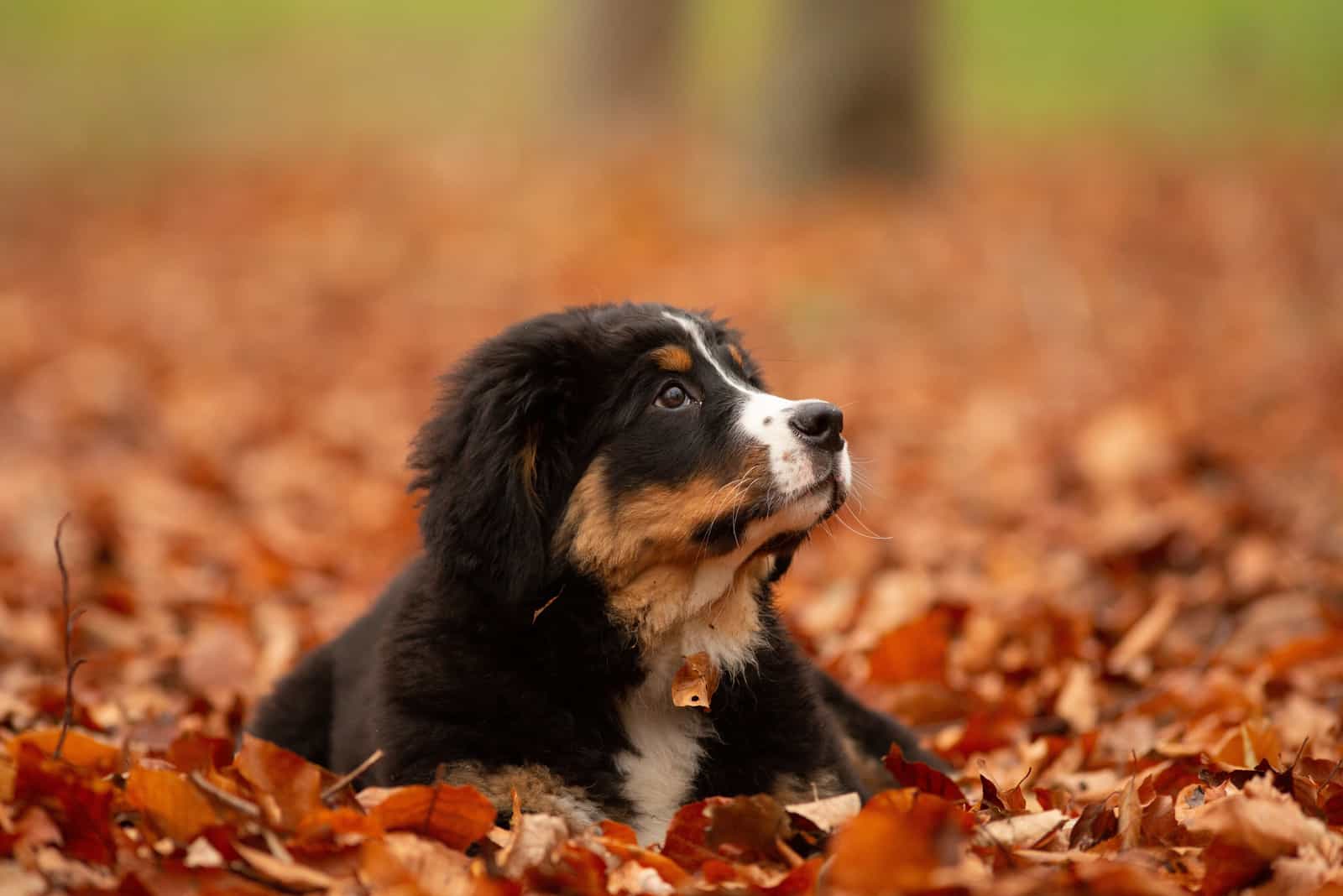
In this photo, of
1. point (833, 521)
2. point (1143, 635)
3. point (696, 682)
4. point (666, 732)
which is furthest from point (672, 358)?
point (1143, 635)

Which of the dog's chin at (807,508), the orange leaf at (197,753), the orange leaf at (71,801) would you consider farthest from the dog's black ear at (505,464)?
the orange leaf at (71,801)

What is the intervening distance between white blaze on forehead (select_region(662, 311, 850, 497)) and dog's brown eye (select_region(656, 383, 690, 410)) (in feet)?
0.55

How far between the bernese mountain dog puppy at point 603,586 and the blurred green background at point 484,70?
1098 centimetres

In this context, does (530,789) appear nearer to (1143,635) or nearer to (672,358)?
(672,358)

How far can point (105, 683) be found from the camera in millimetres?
5531

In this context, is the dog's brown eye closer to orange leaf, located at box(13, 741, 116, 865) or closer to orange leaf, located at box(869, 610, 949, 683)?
orange leaf, located at box(13, 741, 116, 865)

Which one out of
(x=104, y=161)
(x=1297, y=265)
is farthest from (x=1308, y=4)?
(x=104, y=161)

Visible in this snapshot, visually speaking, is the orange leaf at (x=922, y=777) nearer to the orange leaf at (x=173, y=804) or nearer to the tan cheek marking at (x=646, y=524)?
the tan cheek marking at (x=646, y=524)

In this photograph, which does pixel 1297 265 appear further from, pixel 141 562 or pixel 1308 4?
pixel 141 562

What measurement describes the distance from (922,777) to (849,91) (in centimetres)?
1065

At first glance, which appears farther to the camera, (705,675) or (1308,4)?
(1308,4)

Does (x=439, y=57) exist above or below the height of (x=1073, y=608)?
above

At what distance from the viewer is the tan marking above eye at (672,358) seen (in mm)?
4008

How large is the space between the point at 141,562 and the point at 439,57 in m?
17.3
